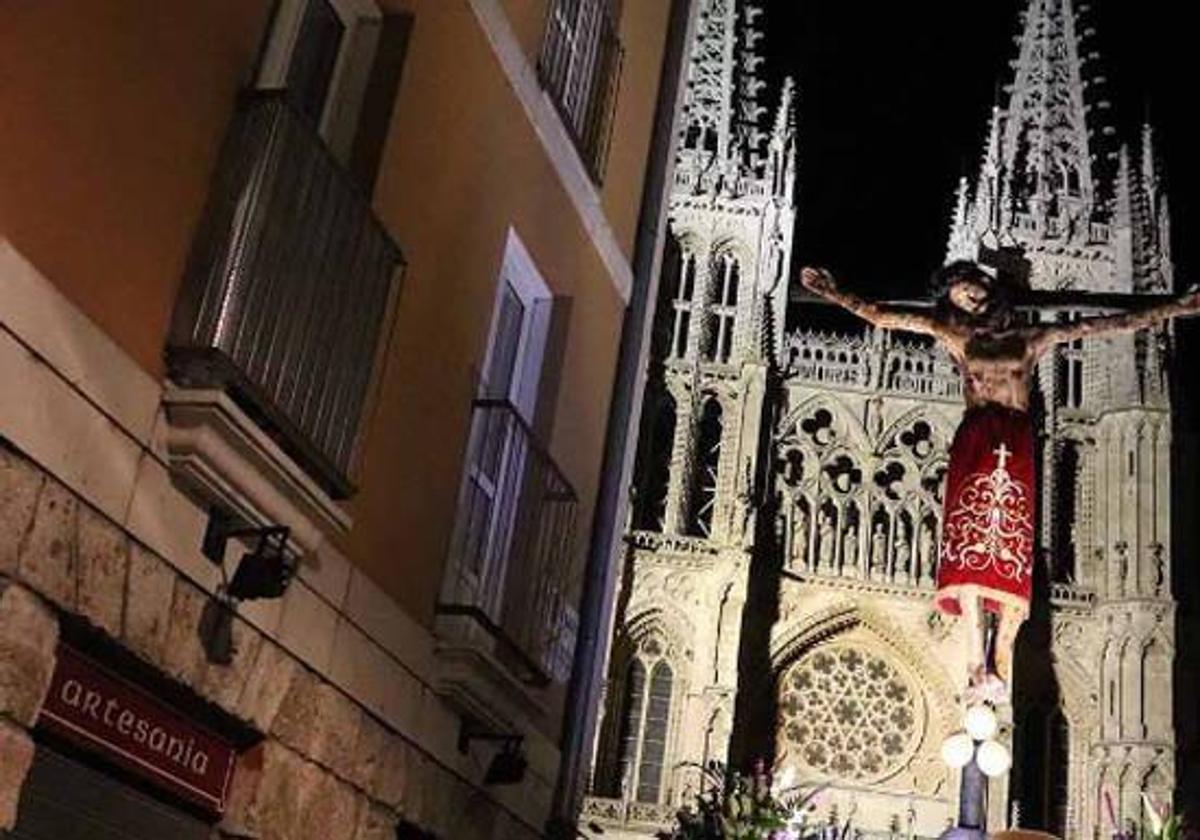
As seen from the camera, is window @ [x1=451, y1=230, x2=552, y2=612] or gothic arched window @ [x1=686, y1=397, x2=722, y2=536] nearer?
window @ [x1=451, y1=230, x2=552, y2=612]

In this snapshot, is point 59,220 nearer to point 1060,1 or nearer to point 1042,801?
point 1042,801

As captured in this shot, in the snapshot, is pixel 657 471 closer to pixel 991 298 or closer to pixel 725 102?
pixel 725 102

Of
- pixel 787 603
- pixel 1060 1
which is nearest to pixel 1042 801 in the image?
Result: pixel 787 603

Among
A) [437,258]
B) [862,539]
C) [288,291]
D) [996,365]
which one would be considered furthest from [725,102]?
[288,291]

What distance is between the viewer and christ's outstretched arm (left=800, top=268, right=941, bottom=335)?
25.8ft

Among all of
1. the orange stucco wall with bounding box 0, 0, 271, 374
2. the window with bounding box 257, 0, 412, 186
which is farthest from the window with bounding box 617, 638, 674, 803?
the orange stucco wall with bounding box 0, 0, 271, 374

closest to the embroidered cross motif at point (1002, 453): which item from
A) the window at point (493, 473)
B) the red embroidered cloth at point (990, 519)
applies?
the red embroidered cloth at point (990, 519)

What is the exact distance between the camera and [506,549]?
700 cm

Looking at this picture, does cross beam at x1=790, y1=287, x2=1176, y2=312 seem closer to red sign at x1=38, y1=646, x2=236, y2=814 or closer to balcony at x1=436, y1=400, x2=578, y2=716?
balcony at x1=436, y1=400, x2=578, y2=716

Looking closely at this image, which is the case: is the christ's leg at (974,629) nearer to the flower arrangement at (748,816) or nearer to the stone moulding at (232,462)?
the flower arrangement at (748,816)

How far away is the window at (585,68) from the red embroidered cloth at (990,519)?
2514mm

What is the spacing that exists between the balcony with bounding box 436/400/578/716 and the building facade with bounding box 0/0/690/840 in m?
0.02

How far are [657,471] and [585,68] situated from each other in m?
24.5

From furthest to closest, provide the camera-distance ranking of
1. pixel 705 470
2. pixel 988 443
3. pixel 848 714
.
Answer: pixel 705 470
pixel 848 714
pixel 988 443
